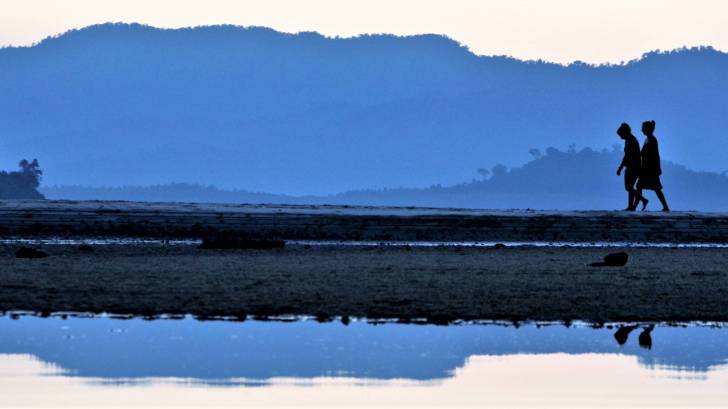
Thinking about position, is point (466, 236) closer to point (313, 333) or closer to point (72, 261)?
point (72, 261)

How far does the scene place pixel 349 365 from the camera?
9641 millimetres

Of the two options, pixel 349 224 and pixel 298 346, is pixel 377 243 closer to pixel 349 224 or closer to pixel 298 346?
pixel 349 224

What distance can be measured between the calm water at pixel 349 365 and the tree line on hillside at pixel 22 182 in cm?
13983

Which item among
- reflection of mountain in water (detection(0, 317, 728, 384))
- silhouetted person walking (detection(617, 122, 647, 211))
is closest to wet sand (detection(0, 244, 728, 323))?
reflection of mountain in water (detection(0, 317, 728, 384))

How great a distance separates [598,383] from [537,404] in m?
0.92

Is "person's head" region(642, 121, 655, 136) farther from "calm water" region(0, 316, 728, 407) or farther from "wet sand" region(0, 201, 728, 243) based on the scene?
"calm water" region(0, 316, 728, 407)

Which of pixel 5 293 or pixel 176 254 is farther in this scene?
pixel 176 254

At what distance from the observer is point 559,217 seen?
1161 inches

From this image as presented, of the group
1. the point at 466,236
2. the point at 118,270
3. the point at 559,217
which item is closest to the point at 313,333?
the point at 118,270

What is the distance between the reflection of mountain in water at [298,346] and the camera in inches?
371

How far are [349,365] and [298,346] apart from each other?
41.1 inches

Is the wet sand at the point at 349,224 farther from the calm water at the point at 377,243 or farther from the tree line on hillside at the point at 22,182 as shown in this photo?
the tree line on hillside at the point at 22,182

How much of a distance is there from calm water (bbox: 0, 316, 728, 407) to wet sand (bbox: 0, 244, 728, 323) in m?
1.05

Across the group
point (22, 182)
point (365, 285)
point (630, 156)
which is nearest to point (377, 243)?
point (630, 156)
